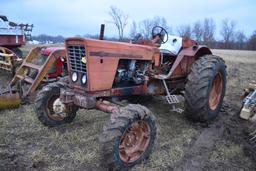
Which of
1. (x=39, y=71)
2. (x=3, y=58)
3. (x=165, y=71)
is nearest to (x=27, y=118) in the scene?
(x=39, y=71)

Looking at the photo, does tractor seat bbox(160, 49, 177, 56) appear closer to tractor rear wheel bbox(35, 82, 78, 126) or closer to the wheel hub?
tractor rear wheel bbox(35, 82, 78, 126)

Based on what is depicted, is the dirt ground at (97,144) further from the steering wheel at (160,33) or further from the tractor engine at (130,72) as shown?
the steering wheel at (160,33)

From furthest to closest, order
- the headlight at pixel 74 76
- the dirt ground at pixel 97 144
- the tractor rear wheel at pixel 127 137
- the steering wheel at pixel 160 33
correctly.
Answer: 1. the steering wheel at pixel 160 33
2. the headlight at pixel 74 76
3. the dirt ground at pixel 97 144
4. the tractor rear wheel at pixel 127 137

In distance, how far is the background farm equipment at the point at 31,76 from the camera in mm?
6242

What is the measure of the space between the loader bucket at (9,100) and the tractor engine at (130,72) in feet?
8.17

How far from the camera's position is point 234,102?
25.0ft

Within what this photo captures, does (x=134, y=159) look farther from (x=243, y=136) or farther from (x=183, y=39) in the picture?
(x=183, y=39)

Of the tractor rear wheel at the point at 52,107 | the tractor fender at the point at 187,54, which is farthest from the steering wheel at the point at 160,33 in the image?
the tractor rear wheel at the point at 52,107

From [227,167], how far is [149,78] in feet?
6.49

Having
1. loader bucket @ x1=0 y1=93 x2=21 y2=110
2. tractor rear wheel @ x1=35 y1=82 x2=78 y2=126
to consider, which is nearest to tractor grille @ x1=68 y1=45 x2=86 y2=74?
tractor rear wheel @ x1=35 y1=82 x2=78 y2=126

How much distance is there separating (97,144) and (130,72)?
125 centimetres

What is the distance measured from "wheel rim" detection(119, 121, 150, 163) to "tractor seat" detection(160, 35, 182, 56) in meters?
2.13

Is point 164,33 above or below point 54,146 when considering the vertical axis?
above

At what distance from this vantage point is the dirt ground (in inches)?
161
